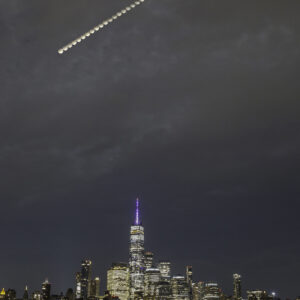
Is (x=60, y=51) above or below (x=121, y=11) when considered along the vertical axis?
below

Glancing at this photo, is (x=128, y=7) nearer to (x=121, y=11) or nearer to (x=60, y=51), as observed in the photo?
(x=121, y=11)

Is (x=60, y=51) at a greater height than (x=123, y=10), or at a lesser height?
lesser

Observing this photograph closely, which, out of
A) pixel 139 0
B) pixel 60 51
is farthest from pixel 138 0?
pixel 60 51

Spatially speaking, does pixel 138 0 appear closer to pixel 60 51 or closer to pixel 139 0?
pixel 139 0

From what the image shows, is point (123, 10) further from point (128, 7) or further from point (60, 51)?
point (60, 51)

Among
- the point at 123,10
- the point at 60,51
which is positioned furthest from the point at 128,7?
the point at 60,51

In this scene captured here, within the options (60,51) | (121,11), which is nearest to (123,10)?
(121,11)

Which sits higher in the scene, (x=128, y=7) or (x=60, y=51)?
(x=128, y=7)
